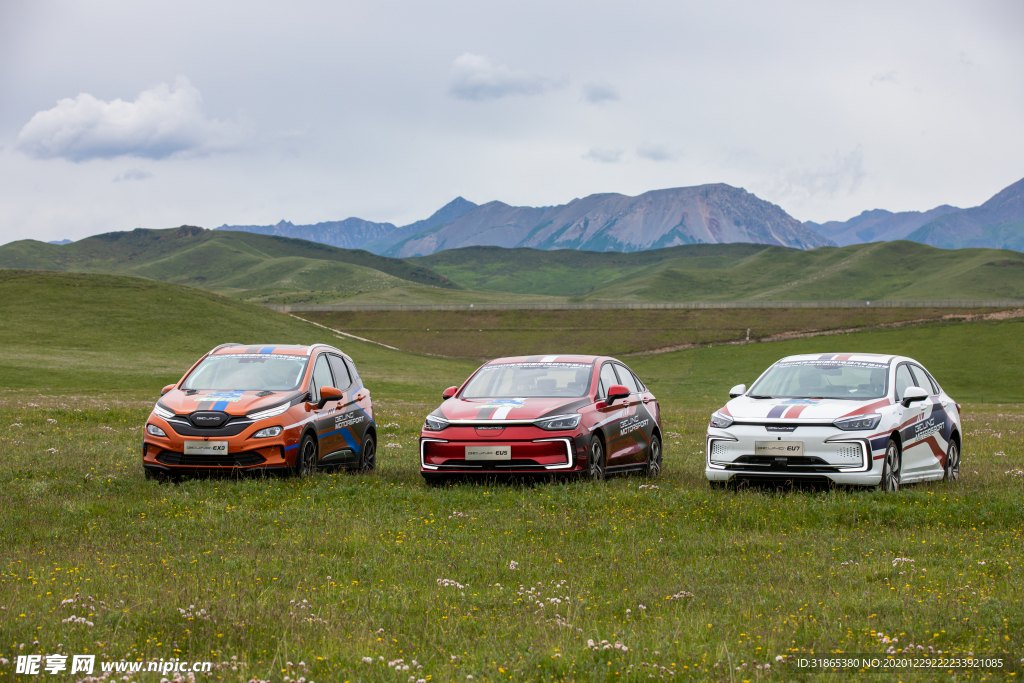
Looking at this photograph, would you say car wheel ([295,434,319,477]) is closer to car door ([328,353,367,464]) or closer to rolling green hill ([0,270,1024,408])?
car door ([328,353,367,464])

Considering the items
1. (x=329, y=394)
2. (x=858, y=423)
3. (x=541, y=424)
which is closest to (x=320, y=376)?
(x=329, y=394)

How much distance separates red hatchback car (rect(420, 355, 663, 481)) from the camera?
457 inches

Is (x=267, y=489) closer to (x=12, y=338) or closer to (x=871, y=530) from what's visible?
(x=871, y=530)

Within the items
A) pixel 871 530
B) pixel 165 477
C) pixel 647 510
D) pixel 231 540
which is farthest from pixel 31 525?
pixel 871 530

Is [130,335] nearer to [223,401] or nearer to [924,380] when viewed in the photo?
[223,401]

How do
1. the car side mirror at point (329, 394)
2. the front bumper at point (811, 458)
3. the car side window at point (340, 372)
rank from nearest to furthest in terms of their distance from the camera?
the front bumper at point (811, 458) < the car side mirror at point (329, 394) < the car side window at point (340, 372)

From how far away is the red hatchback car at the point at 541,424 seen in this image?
38.1 feet

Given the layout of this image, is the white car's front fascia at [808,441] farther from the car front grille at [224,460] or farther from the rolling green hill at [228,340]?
the rolling green hill at [228,340]

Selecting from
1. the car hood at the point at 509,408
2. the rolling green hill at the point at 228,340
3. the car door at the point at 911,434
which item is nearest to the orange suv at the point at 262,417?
the car hood at the point at 509,408

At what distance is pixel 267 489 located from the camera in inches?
439

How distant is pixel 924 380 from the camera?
13797 millimetres

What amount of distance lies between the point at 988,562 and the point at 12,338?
7249 cm

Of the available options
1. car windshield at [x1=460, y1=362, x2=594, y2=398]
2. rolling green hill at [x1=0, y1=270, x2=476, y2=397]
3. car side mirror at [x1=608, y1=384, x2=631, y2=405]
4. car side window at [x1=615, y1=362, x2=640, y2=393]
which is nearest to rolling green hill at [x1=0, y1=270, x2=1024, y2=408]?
rolling green hill at [x1=0, y1=270, x2=476, y2=397]

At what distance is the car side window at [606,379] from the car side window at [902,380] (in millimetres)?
4136
